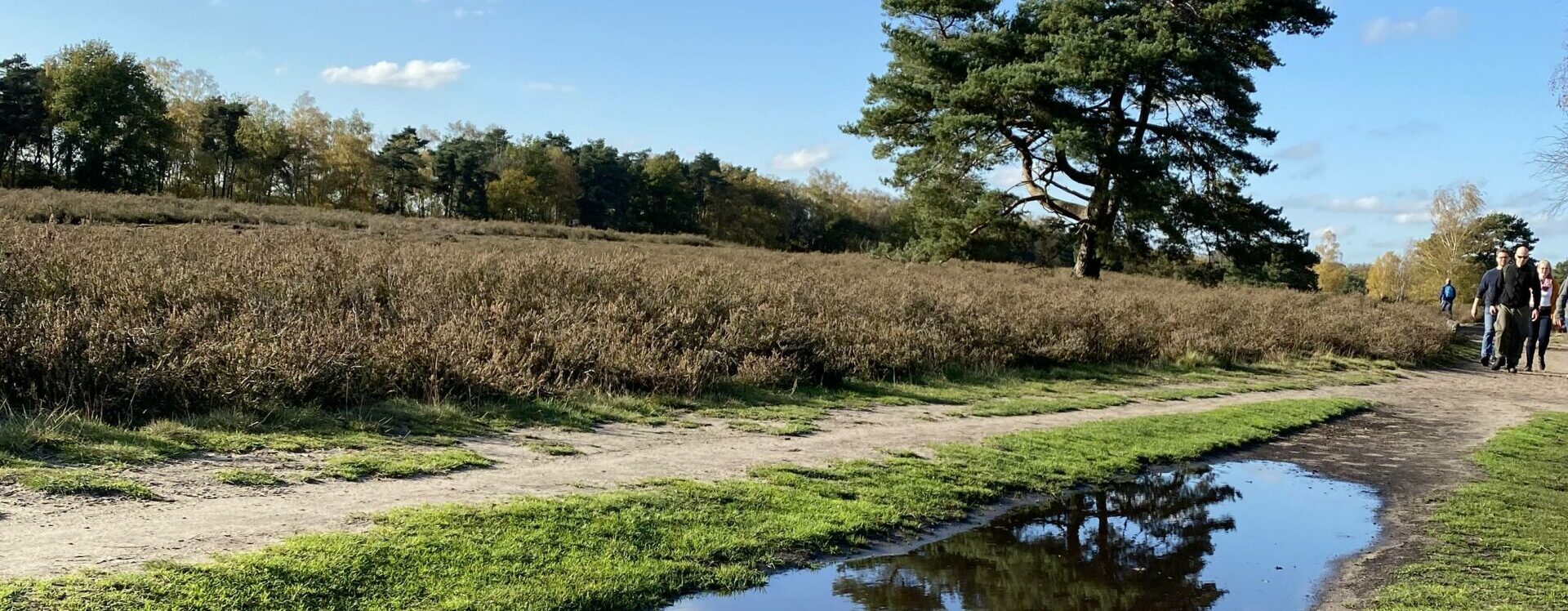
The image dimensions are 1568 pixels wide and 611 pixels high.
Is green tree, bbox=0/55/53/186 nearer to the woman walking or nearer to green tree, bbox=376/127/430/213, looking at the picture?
green tree, bbox=376/127/430/213

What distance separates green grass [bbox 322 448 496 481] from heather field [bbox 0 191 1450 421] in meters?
1.84

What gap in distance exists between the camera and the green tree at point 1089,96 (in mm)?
25219

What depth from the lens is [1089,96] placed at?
1054 inches

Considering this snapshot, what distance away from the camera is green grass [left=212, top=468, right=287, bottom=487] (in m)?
6.04

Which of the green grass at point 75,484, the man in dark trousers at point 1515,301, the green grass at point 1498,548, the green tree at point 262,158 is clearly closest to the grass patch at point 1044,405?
the green grass at point 1498,548

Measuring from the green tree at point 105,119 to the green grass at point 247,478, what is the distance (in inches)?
2218

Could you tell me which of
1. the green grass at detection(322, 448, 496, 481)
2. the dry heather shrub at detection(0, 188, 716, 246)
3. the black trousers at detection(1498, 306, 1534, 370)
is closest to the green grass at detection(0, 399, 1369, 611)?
the green grass at detection(322, 448, 496, 481)

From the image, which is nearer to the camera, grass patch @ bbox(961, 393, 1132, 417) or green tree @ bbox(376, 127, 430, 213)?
grass patch @ bbox(961, 393, 1132, 417)

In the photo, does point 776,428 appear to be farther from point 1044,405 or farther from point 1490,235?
point 1490,235

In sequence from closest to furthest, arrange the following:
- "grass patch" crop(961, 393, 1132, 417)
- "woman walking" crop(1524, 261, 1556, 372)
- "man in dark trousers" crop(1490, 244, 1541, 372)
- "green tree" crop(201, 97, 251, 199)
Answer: "grass patch" crop(961, 393, 1132, 417), "man in dark trousers" crop(1490, 244, 1541, 372), "woman walking" crop(1524, 261, 1556, 372), "green tree" crop(201, 97, 251, 199)

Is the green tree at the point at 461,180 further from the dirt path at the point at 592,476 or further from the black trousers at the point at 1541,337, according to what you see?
the dirt path at the point at 592,476

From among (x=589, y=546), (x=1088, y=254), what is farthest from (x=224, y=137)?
(x=589, y=546)

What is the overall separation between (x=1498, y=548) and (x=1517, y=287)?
13.5 metres

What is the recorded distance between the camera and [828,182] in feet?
338
